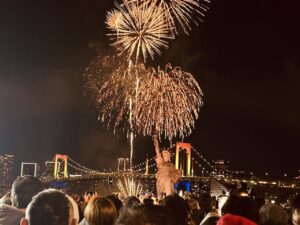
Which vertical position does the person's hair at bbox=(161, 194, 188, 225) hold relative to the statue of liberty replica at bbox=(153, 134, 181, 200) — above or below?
below

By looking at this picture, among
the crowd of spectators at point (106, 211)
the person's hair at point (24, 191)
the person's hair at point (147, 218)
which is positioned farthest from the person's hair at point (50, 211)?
the person's hair at point (24, 191)

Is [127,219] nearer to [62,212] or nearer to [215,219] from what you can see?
[62,212]

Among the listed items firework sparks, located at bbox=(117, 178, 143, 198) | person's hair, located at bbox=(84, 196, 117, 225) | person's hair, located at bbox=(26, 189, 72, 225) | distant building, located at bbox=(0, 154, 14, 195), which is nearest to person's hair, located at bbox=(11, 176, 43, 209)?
person's hair, located at bbox=(84, 196, 117, 225)

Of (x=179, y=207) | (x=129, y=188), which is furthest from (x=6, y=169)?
(x=179, y=207)

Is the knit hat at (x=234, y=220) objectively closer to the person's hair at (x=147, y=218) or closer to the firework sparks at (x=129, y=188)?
the person's hair at (x=147, y=218)

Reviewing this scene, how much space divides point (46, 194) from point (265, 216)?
3.78 meters

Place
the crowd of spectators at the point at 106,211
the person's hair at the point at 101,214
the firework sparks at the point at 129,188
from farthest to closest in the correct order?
1. the firework sparks at the point at 129,188
2. the person's hair at the point at 101,214
3. the crowd of spectators at the point at 106,211

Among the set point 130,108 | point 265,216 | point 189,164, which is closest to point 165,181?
point 130,108

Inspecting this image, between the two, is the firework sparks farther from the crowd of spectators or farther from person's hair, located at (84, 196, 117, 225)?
person's hair, located at (84, 196, 117, 225)

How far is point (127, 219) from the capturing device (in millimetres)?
3197

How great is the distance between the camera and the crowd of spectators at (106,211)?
10.8 feet

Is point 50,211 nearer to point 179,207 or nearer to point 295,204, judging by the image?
point 179,207

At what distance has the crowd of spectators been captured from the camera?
130 inches

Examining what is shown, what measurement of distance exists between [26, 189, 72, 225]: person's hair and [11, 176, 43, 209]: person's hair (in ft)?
3.10
